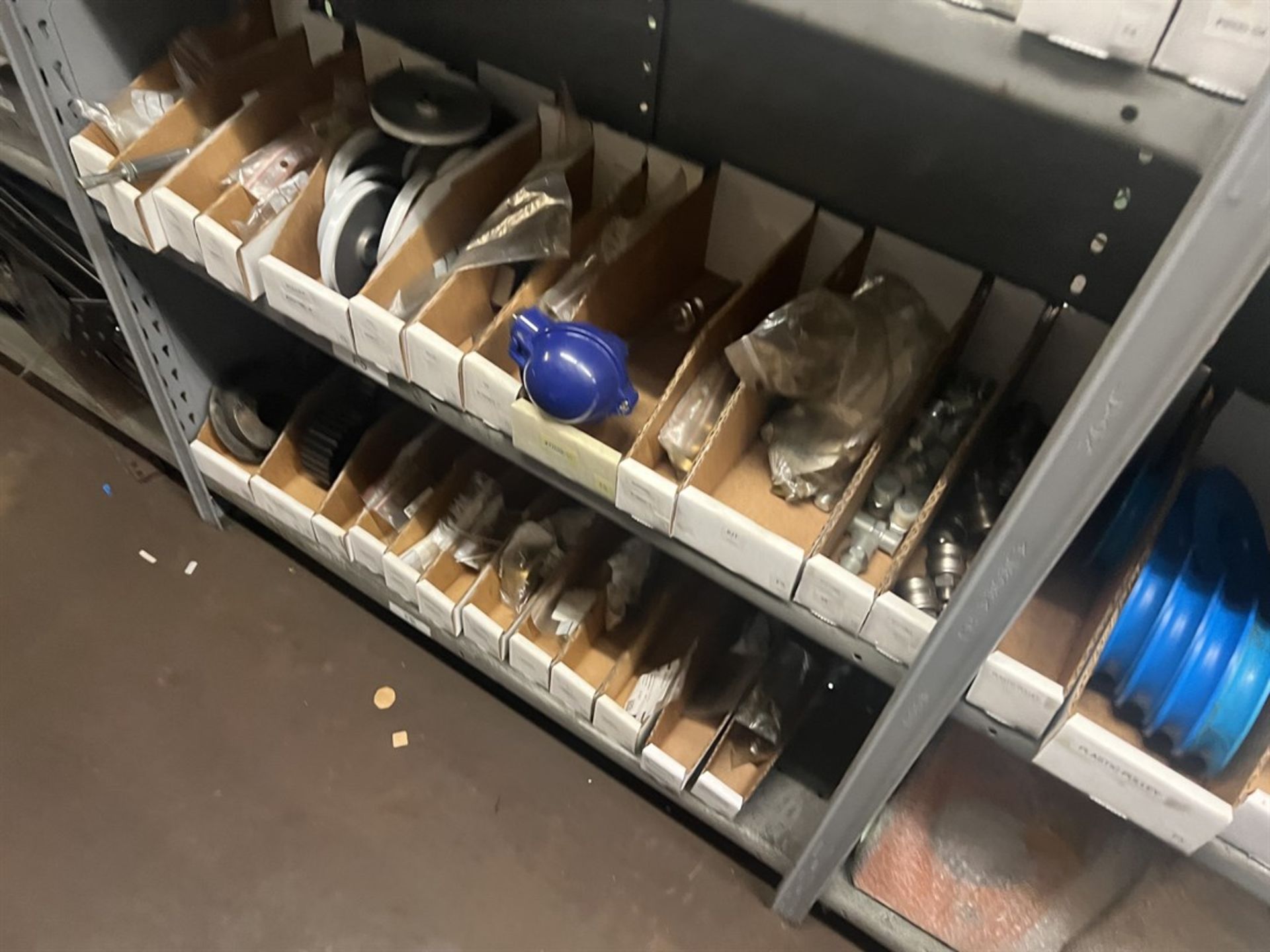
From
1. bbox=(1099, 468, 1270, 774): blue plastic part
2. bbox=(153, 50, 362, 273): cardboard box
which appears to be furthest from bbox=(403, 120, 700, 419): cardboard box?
bbox=(1099, 468, 1270, 774): blue plastic part

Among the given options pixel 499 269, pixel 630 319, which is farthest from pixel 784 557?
pixel 499 269

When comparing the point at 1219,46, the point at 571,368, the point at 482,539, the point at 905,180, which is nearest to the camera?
the point at 1219,46

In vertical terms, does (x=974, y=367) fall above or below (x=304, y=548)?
above

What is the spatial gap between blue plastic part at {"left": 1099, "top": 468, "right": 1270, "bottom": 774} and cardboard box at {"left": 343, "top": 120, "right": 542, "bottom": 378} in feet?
2.39

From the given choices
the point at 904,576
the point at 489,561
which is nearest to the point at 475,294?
the point at 489,561

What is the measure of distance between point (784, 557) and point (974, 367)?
369 millimetres

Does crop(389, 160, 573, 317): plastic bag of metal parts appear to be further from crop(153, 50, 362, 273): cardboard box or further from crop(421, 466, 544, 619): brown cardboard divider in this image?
crop(421, 466, 544, 619): brown cardboard divider

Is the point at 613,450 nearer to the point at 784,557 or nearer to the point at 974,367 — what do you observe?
the point at 784,557

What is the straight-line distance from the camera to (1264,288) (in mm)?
852

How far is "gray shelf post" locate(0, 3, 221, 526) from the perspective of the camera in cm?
105

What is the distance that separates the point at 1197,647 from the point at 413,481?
1.00 m

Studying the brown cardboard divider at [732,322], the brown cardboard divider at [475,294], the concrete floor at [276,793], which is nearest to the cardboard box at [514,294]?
the brown cardboard divider at [475,294]

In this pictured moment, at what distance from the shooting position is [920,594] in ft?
2.90

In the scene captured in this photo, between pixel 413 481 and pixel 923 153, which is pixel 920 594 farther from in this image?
pixel 413 481
